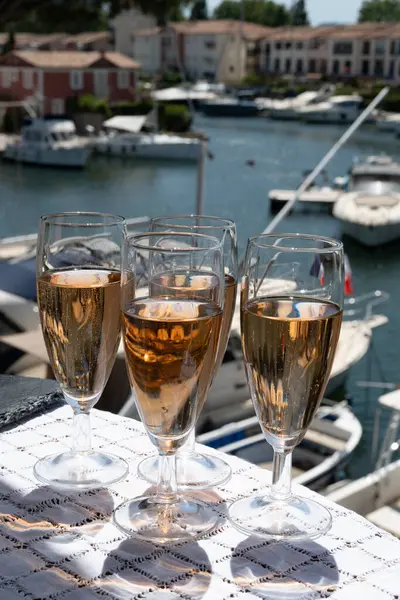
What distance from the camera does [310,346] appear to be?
641 mm

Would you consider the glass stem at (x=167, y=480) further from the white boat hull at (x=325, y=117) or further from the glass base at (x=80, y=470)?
the white boat hull at (x=325, y=117)

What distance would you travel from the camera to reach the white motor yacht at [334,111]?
125ft

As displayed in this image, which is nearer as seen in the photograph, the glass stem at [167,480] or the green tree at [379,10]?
the glass stem at [167,480]

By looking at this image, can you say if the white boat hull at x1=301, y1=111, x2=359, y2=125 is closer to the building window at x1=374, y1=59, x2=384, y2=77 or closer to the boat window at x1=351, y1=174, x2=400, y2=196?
the building window at x1=374, y1=59, x2=384, y2=77

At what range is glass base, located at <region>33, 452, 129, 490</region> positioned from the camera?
73 cm

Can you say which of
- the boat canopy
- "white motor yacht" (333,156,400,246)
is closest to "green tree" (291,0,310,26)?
the boat canopy

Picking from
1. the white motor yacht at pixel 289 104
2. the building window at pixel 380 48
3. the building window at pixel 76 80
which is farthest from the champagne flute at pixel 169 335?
the building window at pixel 380 48

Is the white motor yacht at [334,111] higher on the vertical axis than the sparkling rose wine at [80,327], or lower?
lower

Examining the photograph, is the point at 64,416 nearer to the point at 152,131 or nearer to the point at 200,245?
the point at 200,245

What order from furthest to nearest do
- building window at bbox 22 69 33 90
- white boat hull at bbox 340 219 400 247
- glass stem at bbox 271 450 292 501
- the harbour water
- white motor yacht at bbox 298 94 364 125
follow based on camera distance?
1. white motor yacht at bbox 298 94 364 125
2. building window at bbox 22 69 33 90
3. white boat hull at bbox 340 219 400 247
4. the harbour water
5. glass stem at bbox 271 450 292 501

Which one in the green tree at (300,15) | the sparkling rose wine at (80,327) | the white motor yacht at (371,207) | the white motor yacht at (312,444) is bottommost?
the white motor yacht at (371,207)

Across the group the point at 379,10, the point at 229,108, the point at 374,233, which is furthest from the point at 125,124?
the point at 379,10

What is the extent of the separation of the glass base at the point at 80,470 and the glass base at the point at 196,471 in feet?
0.07

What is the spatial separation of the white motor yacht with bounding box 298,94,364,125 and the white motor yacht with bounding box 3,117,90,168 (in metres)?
15.9
